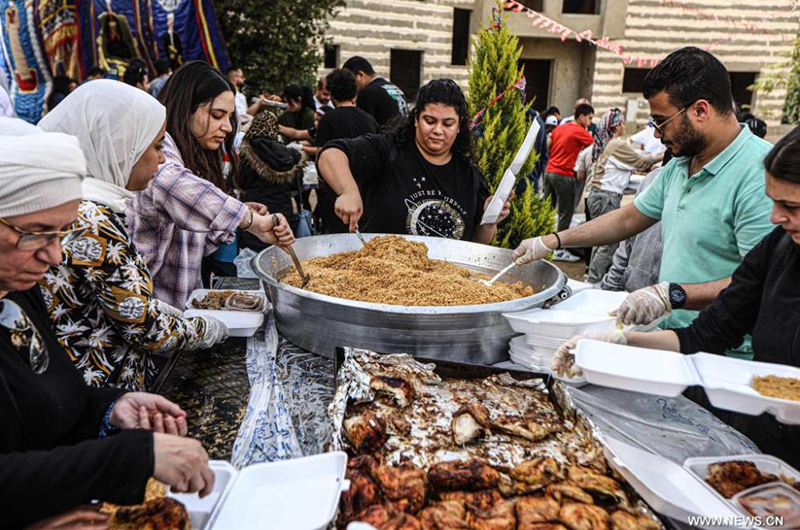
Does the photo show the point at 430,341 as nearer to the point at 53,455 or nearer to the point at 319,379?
the point at 319,379

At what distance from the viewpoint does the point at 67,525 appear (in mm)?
957

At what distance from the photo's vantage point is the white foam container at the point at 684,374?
1.04m

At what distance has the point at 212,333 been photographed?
1.75m

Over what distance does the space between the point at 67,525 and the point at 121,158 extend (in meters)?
0.99

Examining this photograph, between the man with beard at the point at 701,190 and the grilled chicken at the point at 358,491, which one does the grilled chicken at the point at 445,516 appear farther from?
the man with beard at the point at 701,190

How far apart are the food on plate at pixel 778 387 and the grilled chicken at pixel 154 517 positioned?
1093 millimetres

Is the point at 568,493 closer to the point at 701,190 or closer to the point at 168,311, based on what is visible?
the point at 168,311

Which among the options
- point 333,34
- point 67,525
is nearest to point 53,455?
point 67,525

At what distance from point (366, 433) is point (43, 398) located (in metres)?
0.67

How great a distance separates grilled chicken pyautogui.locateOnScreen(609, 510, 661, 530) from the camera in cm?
103

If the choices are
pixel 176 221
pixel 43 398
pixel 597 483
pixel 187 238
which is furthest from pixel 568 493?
pixel 187 238

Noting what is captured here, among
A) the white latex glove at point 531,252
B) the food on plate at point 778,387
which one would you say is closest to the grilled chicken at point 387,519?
the food on plate at point 778,387

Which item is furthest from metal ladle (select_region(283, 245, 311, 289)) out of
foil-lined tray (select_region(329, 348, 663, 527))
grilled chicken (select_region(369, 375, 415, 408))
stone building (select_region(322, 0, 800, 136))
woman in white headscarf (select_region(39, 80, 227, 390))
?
stone building (select_region(322, 0, 800, 136))

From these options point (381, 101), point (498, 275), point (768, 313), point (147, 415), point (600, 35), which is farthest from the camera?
point (600, 35)
